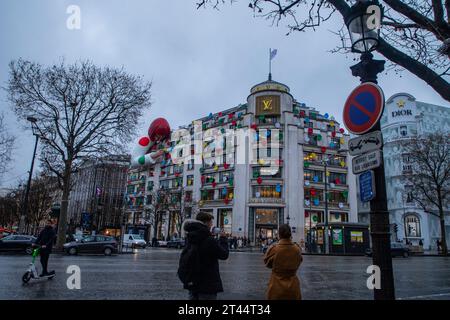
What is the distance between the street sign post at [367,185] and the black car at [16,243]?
2432 centimetres

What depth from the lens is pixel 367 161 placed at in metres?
3.85

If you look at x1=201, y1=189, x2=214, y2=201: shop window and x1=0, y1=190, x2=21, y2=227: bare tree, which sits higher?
x1=201, y1=189, x2=214, y2=201: shop window

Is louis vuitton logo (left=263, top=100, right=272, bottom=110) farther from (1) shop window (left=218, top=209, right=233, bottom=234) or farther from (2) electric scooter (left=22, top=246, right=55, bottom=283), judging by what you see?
(2) electric scooter (left=22, top=246, right=55, bottom=283)

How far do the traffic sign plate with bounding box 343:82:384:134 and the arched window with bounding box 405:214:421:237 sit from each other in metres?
56.2

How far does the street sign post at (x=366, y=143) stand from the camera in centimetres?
374

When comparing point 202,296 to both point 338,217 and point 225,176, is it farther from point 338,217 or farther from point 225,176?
point 338,217

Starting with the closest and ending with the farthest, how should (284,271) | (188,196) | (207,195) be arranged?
(284,271) < (207,195) < (188,196)

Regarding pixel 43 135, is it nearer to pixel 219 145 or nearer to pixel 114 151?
pixel 114 151

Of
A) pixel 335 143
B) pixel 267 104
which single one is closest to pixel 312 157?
pixel 335 143

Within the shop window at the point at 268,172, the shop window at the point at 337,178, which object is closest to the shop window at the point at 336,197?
the shop window at the point at 337,178

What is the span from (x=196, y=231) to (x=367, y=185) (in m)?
2.10

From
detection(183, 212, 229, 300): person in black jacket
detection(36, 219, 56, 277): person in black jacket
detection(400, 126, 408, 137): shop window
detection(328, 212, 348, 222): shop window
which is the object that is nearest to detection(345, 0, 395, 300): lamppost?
detection(183, 212, 229, 300): person in black jacket

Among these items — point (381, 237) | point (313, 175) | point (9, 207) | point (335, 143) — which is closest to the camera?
point (381, 237)

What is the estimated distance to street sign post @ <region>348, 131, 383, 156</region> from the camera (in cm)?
374
